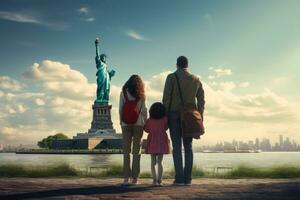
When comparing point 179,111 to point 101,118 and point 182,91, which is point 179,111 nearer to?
point 182,91

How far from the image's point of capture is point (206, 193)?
5.73 meters

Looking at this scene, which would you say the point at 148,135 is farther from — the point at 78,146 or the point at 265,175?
the point at 78,146

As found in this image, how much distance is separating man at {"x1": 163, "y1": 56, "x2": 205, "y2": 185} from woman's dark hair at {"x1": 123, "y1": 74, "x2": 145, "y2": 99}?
43 centimetres

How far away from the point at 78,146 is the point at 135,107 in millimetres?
68217

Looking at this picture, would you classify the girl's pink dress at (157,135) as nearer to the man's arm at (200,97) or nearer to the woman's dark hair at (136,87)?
the woman's dark hair at (136,87)

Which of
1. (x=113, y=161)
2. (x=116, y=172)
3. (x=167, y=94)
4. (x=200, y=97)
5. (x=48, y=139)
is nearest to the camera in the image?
(x=167, y=94)

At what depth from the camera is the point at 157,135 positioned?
744 centimetres

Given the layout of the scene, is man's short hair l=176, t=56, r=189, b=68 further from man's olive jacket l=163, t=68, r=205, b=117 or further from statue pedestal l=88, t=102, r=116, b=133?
statue pedestal l=88, t=102, r=116, b=133

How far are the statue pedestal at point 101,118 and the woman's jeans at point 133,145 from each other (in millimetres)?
70646

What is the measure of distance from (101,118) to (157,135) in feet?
236

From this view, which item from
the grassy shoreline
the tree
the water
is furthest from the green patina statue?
the grassy shoreline

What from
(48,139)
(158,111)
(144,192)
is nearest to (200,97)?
(158,111)

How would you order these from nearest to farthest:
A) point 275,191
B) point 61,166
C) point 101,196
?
point 101,196 < point 275,191 < point 61,166

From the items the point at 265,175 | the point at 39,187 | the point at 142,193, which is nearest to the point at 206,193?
the point at 142,193
